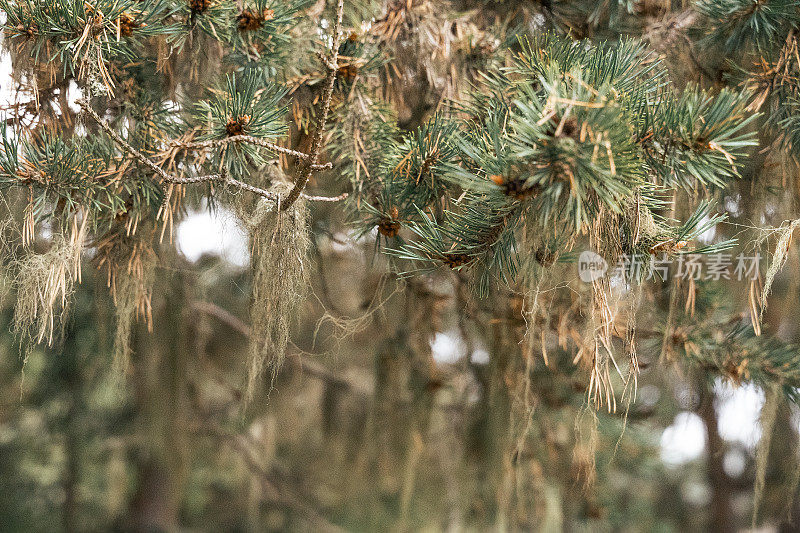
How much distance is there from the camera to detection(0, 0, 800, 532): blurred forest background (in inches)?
38.0

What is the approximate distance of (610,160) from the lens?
547 mm

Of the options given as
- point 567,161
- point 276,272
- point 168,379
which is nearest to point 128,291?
point 276,272

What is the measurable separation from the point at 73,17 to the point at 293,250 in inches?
15.6

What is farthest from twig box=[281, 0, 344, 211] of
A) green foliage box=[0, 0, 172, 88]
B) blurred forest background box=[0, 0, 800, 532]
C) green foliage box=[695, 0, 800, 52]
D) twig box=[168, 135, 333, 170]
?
green foliage box=[695, 0, 800, 52]

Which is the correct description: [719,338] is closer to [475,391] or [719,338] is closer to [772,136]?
[772,136]

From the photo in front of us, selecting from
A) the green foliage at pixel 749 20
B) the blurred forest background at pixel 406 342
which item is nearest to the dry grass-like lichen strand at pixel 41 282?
the blurred forest background at pixel 406 342

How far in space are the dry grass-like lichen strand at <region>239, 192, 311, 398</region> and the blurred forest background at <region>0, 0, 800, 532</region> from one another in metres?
0.05

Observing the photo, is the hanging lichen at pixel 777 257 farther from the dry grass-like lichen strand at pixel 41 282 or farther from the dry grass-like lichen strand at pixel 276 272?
the dry grass-like lichen strand at pixel 41 282

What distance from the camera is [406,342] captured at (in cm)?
143

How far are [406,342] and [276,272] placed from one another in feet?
2.19

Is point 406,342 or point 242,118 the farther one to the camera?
point 406,342

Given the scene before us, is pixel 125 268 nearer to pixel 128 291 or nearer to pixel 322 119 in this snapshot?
pixel 128 291

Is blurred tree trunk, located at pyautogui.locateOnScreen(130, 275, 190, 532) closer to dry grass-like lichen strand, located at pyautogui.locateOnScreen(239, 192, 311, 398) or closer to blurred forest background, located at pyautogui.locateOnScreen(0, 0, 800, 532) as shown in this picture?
blurred forest background, located at pyautogui.locateOnScreen(0, 0, 800, 532)

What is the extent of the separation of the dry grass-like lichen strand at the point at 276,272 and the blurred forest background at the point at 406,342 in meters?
0.05
